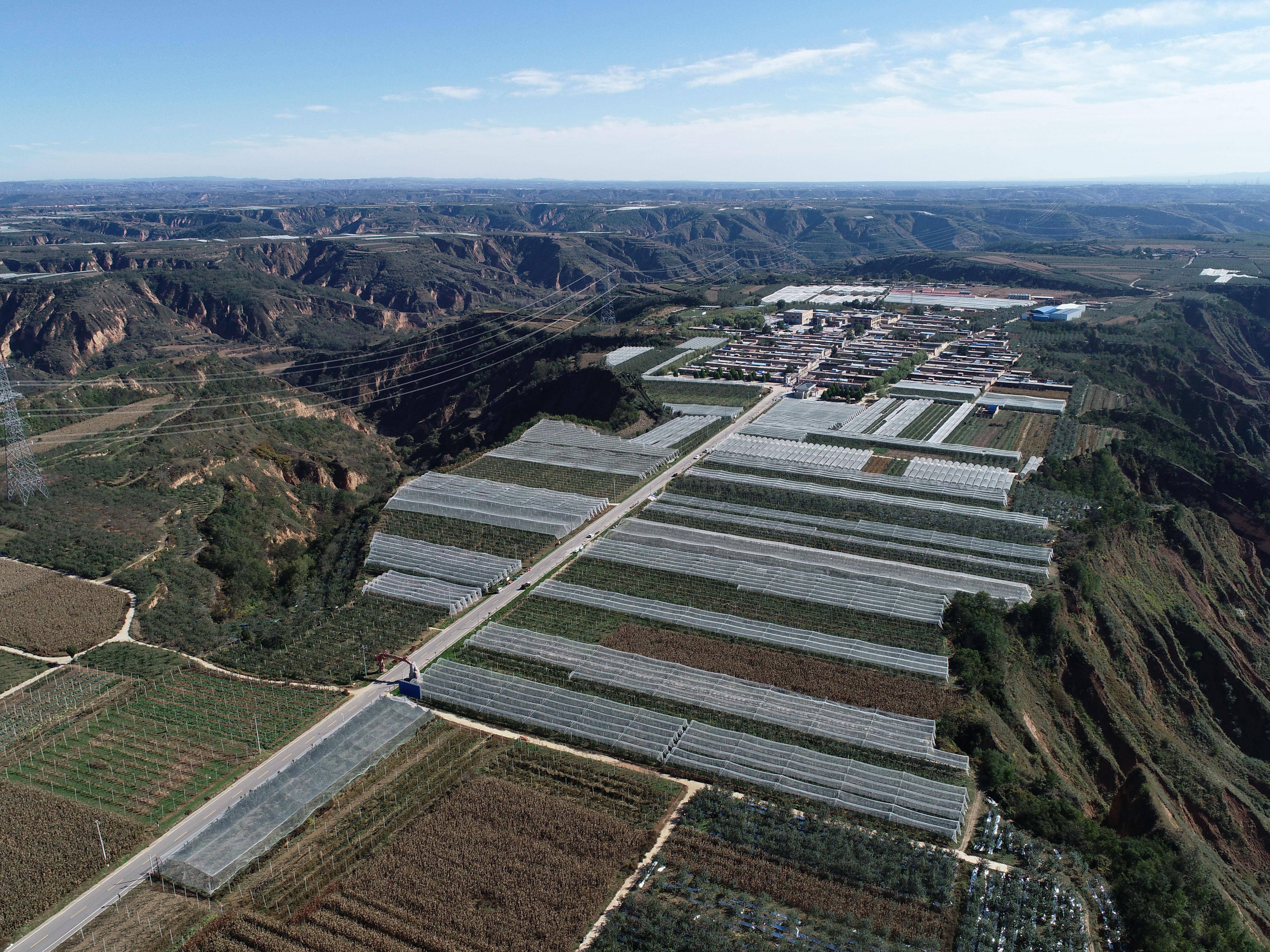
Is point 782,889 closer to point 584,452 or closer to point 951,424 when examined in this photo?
point 584,452

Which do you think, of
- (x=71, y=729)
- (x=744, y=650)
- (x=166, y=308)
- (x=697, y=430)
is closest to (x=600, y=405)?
(x=697, y=430)

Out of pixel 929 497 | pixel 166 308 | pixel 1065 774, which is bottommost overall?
pixel 1065 774

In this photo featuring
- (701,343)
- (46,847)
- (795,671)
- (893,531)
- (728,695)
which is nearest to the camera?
(46,847)

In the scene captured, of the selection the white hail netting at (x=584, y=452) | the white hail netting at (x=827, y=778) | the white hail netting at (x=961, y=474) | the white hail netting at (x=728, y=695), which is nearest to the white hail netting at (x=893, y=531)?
the white hail netting at (x=584, y=452)

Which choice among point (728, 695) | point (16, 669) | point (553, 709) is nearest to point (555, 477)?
point (553, 709)

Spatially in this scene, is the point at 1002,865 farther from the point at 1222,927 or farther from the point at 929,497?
the point at 929,497

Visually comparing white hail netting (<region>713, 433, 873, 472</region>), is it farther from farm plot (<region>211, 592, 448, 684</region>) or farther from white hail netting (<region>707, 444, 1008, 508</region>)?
farm plot (<region>211, 592, 448, 684</region>)

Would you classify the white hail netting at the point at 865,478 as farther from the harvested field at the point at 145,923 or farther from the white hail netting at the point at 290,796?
the harvested field at the point at 145,923
